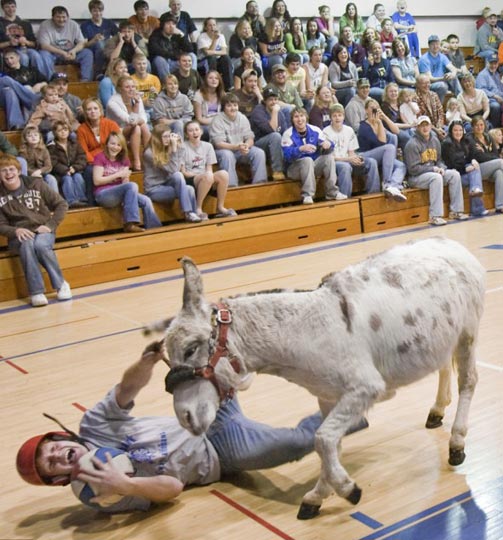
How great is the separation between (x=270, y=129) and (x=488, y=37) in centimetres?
913

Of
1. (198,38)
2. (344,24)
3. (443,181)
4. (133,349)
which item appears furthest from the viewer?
(344,24)

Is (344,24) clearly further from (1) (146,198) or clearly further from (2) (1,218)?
(2) (1,218)

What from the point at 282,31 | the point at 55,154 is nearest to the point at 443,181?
the point at 282,31

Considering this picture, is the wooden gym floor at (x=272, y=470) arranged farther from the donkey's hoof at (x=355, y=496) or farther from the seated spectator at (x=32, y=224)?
the seated spectator at (x=32, y=224)

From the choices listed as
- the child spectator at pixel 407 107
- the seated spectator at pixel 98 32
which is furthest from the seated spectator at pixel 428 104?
the seated spectator at pixel 98 32

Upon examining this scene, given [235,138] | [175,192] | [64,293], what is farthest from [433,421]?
[235,138]

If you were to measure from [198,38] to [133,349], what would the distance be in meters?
9.04

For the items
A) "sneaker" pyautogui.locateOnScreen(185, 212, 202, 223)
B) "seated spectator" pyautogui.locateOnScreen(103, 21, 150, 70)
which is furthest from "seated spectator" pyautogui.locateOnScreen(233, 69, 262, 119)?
"sneaker" pyautogui.locateOnScreen(185, 212, 202, 223)

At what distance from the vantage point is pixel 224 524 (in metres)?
3.54

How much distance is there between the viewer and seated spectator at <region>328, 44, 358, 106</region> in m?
14.5

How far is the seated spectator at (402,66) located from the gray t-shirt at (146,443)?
1317 cm

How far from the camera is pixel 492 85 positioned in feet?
53.5

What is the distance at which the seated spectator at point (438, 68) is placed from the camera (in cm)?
1655

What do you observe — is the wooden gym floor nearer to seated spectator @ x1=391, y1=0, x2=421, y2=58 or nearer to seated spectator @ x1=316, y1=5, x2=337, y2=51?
seated spectator @ x1=316, y1=5, x2=337, y2=51
